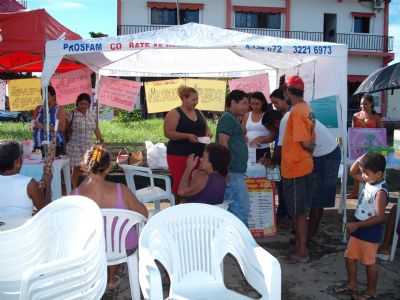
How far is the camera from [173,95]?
7.84 metres

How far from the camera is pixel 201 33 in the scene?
4996mm

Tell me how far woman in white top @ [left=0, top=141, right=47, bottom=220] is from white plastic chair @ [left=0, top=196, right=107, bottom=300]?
0.53 metres

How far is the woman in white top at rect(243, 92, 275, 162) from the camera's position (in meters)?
5.78

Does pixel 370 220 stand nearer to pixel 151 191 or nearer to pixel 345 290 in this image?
pixel 345 290

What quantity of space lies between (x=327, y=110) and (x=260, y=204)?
126 cm

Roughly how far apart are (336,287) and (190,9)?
23.8 meters

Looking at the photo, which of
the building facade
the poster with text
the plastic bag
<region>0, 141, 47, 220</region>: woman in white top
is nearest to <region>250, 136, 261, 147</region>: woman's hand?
the poster with text

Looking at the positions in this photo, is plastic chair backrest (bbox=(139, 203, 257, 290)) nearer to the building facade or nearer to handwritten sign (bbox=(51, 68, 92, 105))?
handwritten sign (bbox=(51, 68, 92, 105))

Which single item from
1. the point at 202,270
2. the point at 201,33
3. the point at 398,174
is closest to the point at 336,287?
the point at 202,270

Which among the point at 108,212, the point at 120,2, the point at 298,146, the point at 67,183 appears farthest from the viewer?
the point at 120,2

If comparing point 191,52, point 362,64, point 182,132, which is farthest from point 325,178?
point 362,64

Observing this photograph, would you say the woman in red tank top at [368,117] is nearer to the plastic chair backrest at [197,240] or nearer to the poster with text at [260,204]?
the poster with text at [260,204]

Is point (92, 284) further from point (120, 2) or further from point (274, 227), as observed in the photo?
point (120, 2)

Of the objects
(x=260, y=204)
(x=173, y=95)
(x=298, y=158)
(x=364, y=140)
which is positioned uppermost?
(x=173, y=95)
